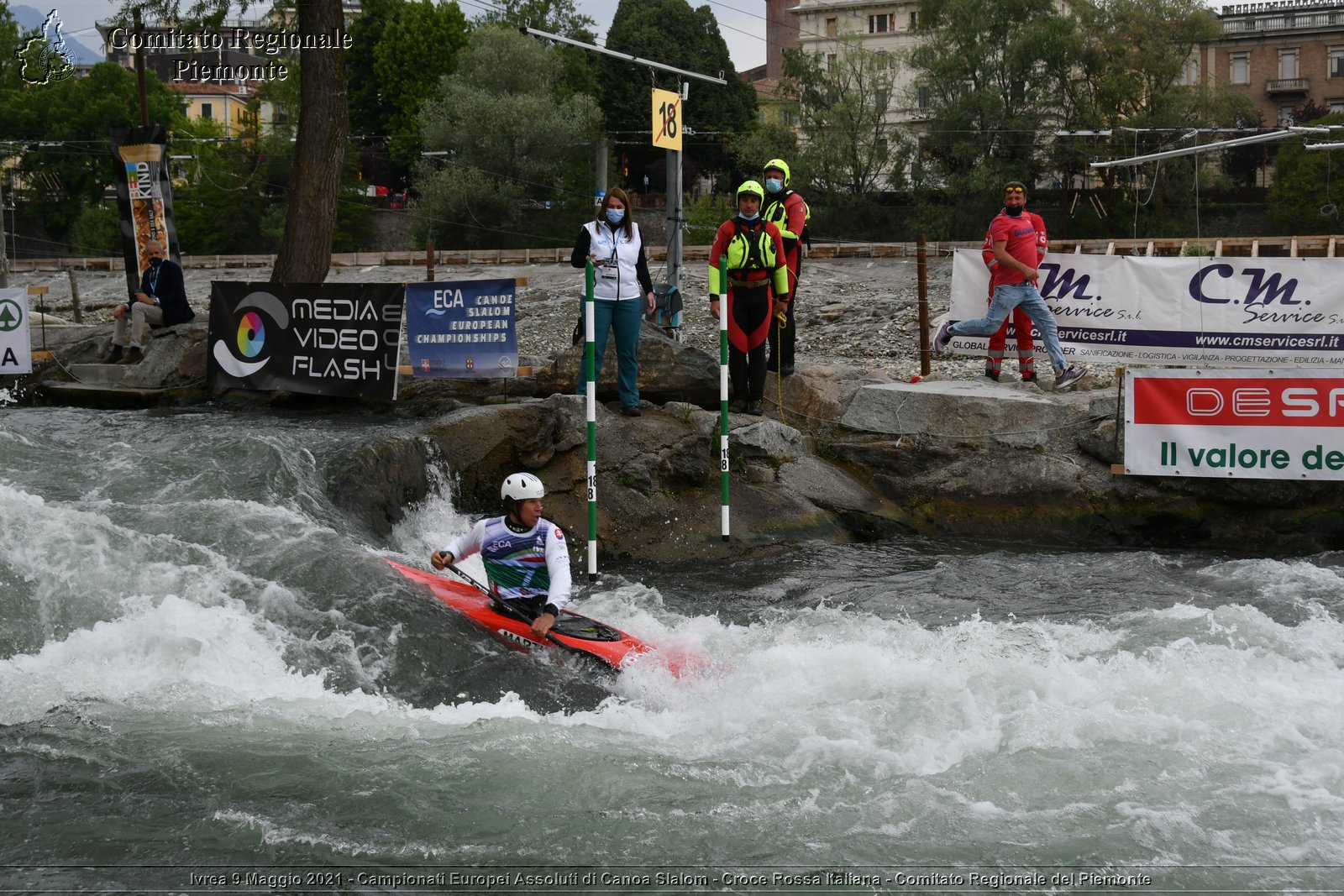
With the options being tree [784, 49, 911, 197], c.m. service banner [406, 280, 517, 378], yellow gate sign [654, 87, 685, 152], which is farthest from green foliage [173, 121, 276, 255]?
c.m. service banner [406, 280, 517, 378]

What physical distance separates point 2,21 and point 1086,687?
79673 mm

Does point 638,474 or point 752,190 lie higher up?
point 752,190

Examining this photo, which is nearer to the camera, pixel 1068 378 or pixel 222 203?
pixel 1068 378

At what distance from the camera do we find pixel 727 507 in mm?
11680

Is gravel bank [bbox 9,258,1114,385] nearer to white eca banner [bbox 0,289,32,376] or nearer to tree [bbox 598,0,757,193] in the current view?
white eca banner [bbox 0,289,32,376]

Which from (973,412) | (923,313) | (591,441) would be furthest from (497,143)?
(591,441)

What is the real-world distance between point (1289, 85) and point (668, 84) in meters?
34.0

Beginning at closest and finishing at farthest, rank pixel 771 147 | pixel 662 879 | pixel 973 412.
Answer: pixel 662 879, pixel 973 412, pixel 771 147

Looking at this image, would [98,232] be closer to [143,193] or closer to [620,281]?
[143,193]

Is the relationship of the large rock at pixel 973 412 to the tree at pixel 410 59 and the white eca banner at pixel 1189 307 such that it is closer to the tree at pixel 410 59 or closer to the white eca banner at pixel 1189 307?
the white eca banner at pixel 1189 307

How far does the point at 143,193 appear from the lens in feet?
60.3

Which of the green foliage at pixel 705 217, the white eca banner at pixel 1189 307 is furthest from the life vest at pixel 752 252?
the green foliage at pixel 705 217

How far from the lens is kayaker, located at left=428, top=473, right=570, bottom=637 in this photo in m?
8.71

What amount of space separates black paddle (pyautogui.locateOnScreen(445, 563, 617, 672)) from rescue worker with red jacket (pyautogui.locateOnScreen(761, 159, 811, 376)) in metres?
5.11
